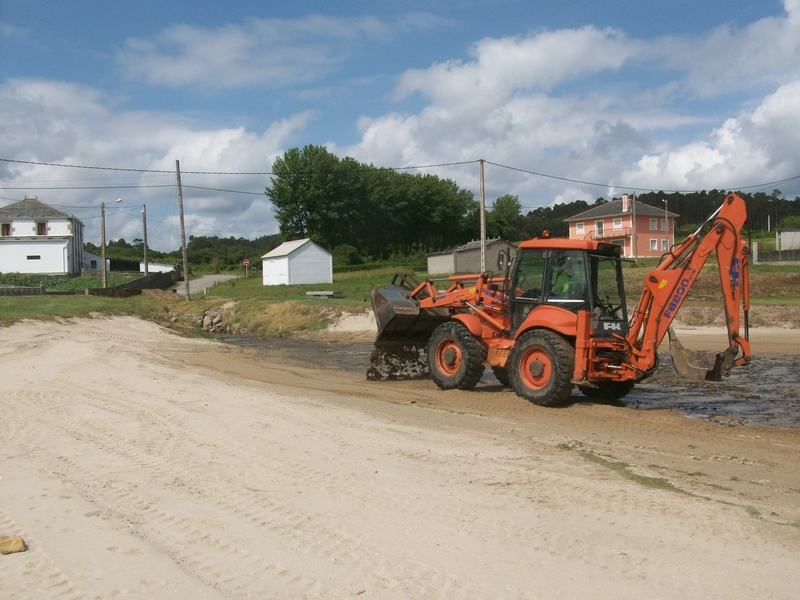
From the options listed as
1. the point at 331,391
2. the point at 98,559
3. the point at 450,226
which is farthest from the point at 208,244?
the point at 98,559

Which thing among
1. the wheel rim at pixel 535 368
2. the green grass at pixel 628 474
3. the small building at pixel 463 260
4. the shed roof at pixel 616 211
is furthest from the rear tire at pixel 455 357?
the shed roof at pixel 616 211

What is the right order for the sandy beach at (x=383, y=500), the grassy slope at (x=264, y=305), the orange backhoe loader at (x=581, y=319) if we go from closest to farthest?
the sandy beach at (x=383, y=500)
the orange backhoe loader at (x=581, y=319)
the grassy slope at (x=264, y=305)

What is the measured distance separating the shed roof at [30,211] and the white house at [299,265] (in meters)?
21.8

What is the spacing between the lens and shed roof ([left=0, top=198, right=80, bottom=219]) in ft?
214

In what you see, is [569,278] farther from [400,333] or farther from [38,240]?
[38,240]

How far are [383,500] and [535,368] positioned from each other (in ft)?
18.3

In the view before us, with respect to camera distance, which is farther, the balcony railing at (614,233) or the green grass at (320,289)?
the balcony railing at (614,233)

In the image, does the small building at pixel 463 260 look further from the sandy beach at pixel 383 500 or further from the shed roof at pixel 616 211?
the sandy beach at pixel 383 500

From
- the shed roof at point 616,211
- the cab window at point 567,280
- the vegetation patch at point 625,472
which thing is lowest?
the vegetation patch at point 625,472

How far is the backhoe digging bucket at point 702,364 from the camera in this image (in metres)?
9.68

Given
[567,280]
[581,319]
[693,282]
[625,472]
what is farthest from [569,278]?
[625,472]

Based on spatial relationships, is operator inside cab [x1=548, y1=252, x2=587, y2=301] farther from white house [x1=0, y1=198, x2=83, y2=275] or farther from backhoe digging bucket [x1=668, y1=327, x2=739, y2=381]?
white house [x1=0, y1=198, x2=83, y2=275]

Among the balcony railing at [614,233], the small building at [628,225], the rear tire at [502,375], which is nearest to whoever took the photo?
the rear tire at [502,375]

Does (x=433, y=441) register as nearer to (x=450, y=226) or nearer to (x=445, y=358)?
(x=445, y=358)
